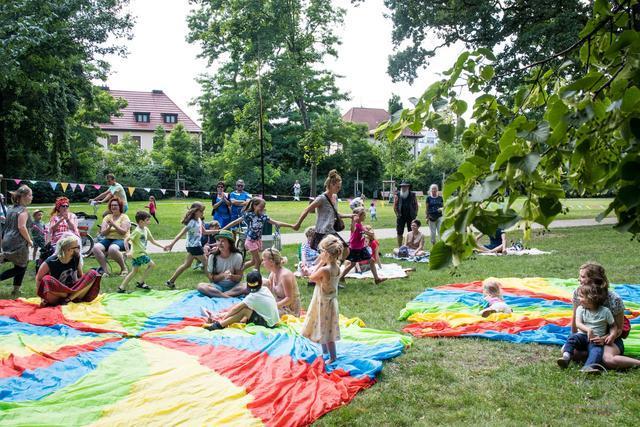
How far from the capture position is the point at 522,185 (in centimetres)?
168

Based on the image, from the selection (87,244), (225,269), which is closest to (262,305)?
(225,269)

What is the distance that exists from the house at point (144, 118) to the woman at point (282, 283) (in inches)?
2374

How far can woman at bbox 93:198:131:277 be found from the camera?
10.9 m

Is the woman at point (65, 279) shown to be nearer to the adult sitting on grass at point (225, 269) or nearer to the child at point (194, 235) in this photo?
the adult sitting on grass at point (225, 269)

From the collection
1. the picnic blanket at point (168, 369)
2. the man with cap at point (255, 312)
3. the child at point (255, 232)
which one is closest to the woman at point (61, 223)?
the picnic blanket at point (168, 369)

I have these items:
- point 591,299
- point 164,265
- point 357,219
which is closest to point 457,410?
point 591,299

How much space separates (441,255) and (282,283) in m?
6.36

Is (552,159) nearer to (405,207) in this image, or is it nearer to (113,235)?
(113,235)

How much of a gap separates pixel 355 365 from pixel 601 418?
2233mm

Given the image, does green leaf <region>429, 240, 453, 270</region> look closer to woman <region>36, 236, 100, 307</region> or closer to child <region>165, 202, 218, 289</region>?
woman <region>36, 236, 100, 307</region>

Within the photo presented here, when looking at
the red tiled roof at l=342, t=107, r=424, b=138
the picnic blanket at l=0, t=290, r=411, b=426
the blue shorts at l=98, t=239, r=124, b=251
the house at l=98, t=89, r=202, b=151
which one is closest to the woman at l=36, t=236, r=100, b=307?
the picnic blanket at l=0, t=290, r=411, b=426

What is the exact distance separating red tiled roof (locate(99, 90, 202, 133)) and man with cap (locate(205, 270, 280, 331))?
201 feet

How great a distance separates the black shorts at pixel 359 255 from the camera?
1059 centimetres

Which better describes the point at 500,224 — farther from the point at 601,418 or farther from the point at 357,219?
the point at 357,219
